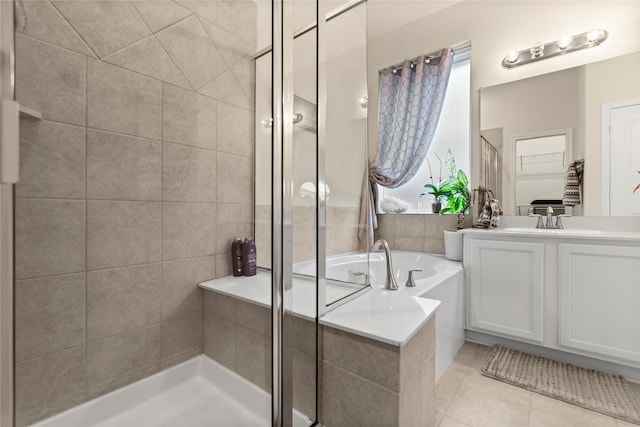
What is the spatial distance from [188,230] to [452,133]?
8.11 ft

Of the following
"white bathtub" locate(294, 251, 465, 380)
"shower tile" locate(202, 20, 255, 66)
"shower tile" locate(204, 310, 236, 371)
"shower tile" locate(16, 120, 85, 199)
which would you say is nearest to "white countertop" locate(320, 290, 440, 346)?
"white bathtub" locate(294, 251, 465, 380)

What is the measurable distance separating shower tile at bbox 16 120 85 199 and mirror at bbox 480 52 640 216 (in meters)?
2.68

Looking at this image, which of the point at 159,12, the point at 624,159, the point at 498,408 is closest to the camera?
the point at 159,12

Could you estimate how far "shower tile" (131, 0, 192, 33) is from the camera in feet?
3.61

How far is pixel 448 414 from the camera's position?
1.33 m

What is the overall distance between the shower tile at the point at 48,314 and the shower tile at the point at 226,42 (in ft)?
3.47

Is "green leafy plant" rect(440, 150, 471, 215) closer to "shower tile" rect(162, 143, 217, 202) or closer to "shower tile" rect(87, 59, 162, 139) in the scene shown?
"shower tile" rect(162, 143, 217, 202)

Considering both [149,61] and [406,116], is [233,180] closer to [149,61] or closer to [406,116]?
[149,61]

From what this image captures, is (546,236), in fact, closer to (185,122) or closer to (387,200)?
(387,200)

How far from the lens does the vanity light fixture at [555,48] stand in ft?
6.38

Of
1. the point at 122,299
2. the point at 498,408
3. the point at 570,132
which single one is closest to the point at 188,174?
the point at 122,299

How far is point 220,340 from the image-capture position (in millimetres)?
→ 1075

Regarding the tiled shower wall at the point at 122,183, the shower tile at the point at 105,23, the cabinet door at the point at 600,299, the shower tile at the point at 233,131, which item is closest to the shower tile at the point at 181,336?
the tiled shower wall at the point at 122,183

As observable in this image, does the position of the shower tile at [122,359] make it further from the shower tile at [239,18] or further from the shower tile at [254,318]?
the shower tile at [239,18]
